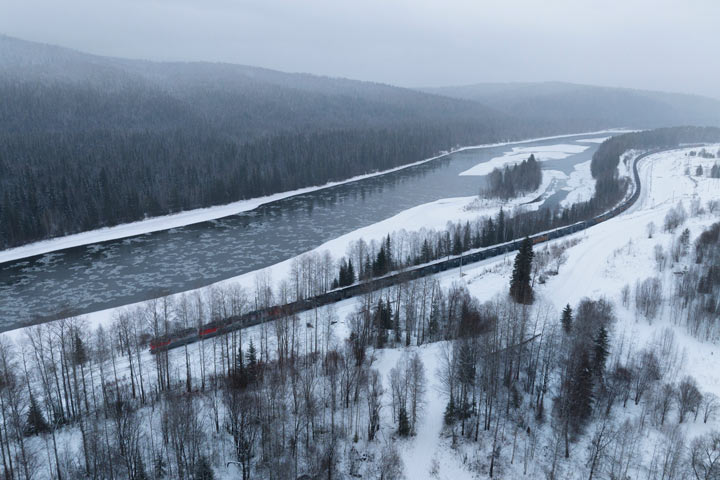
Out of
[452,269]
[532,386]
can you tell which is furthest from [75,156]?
[532,386]

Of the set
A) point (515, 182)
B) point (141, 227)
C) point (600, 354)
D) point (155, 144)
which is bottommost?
point (141, 227)

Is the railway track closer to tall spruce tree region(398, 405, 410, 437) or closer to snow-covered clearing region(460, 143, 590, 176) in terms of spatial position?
tall spruce tree region(398, 405, 410, 437)

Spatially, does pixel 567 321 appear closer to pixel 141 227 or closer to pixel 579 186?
pixel 141 227

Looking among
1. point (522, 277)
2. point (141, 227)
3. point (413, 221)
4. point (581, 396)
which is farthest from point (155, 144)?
point (581, 396)

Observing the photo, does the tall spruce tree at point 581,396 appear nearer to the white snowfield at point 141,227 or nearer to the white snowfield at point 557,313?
the white snowfield at point 557,313

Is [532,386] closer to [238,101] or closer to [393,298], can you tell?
[393,298]

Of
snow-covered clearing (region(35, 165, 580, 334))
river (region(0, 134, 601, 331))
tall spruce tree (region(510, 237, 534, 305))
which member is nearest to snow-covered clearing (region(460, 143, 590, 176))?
snow-covered clearing (region(35, 165, 580, 334))

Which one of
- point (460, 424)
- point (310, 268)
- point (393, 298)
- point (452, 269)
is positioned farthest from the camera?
point (452, 269)
